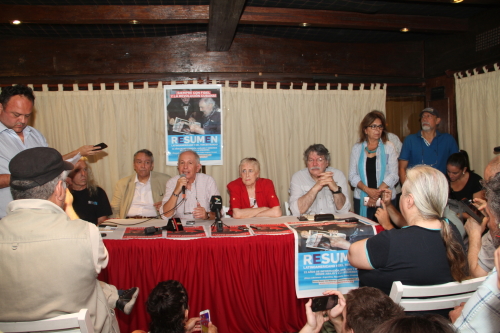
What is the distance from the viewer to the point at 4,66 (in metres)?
4.14

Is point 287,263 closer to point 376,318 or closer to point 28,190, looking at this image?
point 376,318

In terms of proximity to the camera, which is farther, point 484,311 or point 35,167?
point 35,167

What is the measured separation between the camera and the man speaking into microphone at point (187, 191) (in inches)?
125

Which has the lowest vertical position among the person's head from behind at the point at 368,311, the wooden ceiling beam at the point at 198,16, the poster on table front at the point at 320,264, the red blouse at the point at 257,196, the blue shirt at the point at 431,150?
the poster on table front at the point at 320,264

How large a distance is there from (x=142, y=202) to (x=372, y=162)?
8.50 ft

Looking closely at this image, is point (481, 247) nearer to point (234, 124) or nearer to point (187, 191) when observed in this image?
point (187, 191)

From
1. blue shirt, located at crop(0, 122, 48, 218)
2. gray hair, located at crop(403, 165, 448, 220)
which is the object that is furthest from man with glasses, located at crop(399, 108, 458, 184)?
blue shirt, located at crop(0, 122, 48, 218)

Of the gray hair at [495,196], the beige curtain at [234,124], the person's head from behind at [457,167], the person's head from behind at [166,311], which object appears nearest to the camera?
the gray hair at [495,196]

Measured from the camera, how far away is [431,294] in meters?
1.46

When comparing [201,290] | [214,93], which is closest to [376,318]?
[201,290]

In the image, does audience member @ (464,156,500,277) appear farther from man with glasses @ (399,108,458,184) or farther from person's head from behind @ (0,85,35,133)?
person's head from behind @ (0,85,35,133)

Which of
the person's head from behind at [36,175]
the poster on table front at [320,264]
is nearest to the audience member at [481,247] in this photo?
the poster on table front at [320,264]

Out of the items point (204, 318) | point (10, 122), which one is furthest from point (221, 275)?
point (10, 122)

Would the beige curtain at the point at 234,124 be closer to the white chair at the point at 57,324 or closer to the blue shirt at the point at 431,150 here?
the blue shirt at the point at 431,150
